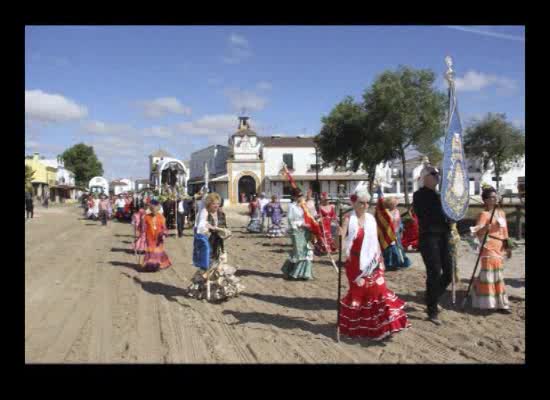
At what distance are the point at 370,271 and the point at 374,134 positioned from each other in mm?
29299

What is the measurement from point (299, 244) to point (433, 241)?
367cm

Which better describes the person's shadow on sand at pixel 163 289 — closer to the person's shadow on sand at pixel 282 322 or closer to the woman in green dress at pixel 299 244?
the person's shadow on sand at pixel 282 322

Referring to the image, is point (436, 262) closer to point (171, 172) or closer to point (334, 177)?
point (171, 172)

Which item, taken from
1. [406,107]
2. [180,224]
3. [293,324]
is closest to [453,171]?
[293,324]

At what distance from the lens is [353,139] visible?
35.6 metres

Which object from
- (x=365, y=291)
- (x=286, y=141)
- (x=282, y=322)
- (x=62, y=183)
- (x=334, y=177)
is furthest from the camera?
(x=62, y=183)

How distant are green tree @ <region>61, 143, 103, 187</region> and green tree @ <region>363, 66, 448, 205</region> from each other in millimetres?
70092

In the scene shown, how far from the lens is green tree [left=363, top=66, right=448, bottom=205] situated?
32094 millimetres

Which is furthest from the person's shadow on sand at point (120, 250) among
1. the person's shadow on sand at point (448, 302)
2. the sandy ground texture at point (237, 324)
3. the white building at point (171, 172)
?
the white building at point (171, 172)

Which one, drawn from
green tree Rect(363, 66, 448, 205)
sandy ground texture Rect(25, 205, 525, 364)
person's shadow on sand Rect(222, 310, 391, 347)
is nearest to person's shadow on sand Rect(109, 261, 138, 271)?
sandy ground texture Rect(25, 205, 525, 364)

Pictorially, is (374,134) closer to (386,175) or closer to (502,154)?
(502,154)

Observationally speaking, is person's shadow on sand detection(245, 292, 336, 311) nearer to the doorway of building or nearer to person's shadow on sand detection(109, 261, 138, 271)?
person's shadow on sand detection(109, 261, 138, 271)

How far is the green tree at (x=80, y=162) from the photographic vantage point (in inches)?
3556
